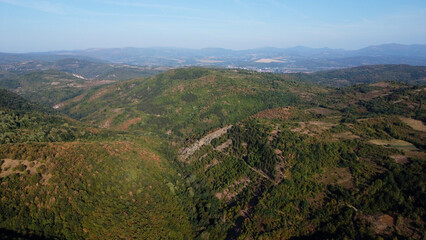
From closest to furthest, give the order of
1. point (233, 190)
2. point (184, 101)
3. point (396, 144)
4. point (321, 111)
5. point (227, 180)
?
point (233, 190) < point (396, 144) < point (227, 180) < point (321, 111) < point (184, 101)

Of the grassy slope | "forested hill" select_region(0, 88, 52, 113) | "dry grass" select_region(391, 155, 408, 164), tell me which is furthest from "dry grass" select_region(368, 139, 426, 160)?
"forested hill" select_region(0, 88, 52, 113)

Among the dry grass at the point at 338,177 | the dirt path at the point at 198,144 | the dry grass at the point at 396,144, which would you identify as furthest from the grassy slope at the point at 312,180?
the dirt path at the point at 198,144

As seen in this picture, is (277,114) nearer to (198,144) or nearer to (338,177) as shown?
(198,144)

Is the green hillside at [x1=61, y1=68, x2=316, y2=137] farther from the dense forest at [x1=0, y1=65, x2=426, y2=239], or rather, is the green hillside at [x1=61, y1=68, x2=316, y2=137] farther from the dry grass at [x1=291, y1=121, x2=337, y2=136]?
the dry grass at [x1=291, y1=121, x2=337, y2=136]

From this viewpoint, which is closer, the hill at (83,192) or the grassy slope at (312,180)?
the hill at (83,192)

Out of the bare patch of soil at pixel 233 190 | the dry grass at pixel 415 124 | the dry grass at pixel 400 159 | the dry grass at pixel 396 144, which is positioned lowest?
the bare patch of soil at pixel 233 190

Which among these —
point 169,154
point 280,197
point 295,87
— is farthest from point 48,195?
point 295,87

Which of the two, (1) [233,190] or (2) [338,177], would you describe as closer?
(2) [338,177]

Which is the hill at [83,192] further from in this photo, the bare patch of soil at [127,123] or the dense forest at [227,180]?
the bare patch of soil at [127,123]

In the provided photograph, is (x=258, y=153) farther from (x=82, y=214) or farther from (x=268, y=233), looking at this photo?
(x=82, y=214)

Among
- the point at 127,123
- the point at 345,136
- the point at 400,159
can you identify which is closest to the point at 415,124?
the point at 345,136
